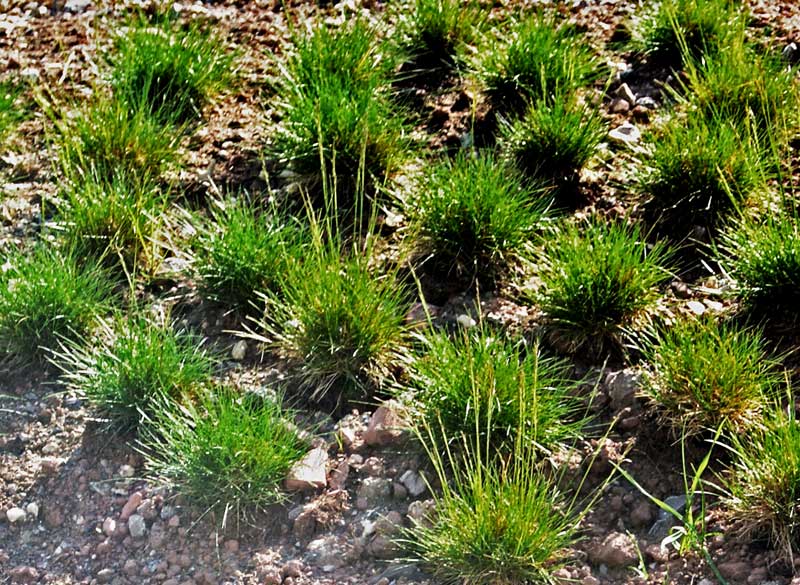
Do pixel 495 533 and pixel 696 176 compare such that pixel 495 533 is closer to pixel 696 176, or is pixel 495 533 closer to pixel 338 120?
pixel 696 176

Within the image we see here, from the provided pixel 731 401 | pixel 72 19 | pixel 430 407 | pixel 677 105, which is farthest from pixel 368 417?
pixel 72 19

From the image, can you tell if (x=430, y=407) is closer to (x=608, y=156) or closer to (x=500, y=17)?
(x=608, y=156)

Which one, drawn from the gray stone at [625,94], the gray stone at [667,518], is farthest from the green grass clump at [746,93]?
the gray stone at [667,518]

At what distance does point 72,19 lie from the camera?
552 centimetres

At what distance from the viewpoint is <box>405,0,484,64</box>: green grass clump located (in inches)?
195

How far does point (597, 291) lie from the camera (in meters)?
3.70

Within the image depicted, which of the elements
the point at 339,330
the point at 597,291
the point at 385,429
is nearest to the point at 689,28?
the point at 597,291

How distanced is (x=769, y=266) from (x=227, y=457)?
68.9 inches

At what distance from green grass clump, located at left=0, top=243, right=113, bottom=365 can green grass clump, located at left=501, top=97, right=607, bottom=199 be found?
158 cm

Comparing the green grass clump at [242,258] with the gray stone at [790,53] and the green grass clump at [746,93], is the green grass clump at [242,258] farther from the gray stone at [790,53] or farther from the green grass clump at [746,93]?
the gray stone at [790,53]

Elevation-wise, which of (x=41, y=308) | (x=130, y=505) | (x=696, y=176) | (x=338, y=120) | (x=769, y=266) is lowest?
(x=130, y=505)

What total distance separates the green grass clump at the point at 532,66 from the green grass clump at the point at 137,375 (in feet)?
5.48

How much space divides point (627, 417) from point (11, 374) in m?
2.00

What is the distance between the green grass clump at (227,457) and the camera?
3.35 m
